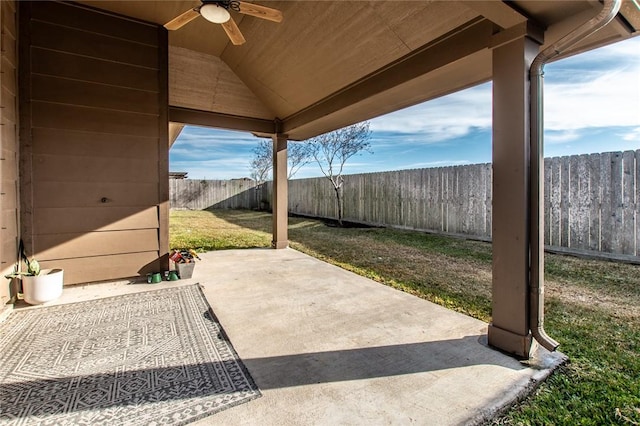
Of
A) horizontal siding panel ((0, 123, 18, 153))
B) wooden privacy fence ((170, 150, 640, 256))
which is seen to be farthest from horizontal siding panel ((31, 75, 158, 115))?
wooden privacy fence ((170, 150, 640, 256))

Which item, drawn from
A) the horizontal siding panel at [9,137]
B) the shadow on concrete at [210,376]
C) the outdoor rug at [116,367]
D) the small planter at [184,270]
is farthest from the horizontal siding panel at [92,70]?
the shadow on concrete at [210,376]

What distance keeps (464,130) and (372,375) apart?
32.2ft

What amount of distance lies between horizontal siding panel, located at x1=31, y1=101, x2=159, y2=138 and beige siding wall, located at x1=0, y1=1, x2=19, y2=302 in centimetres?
24

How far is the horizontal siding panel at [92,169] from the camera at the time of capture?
11.0 feet

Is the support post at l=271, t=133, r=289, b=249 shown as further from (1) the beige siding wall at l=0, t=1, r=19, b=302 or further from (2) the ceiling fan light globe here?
(1) the beige siding wall at l=0, t=1, r=19, b=302

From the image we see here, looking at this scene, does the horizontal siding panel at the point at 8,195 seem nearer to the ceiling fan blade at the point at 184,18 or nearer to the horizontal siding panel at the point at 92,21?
the horizontal siding panel at the point at 92,21

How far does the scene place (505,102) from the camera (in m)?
2.09

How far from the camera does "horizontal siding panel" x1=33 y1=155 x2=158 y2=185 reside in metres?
3.34

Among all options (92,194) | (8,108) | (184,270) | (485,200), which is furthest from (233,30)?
(485,200)

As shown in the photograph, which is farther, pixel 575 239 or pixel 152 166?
pixel 575 239

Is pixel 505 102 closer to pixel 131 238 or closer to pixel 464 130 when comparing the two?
pixel 131 238

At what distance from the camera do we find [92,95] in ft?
11.7

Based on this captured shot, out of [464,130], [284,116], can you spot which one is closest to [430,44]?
[284,116]

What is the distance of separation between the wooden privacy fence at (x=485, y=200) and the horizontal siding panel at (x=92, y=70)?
6.29 meters
